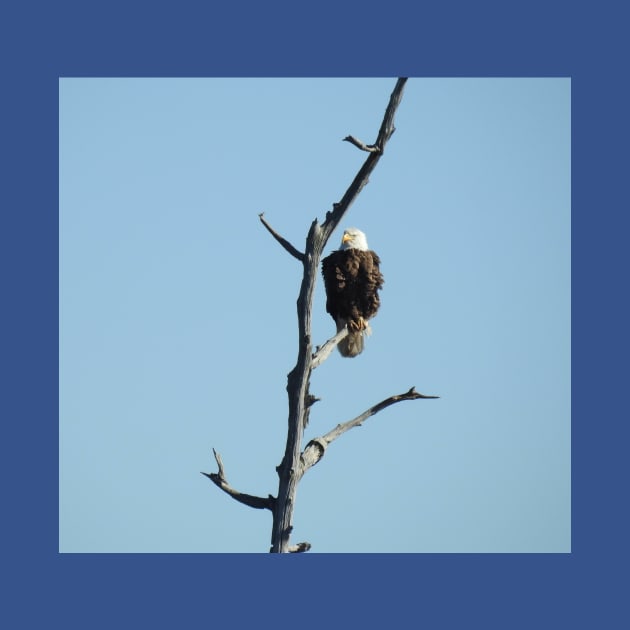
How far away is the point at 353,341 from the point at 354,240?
1021 millimetres

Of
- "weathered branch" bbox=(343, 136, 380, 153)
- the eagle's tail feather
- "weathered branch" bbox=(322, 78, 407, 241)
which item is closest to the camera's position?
"weathered branch" bbox=(343, 136, 380, 153)

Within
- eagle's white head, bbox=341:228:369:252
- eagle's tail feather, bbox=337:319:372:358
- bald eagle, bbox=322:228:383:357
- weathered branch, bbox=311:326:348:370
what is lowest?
weathered branch, bbox=311:326:348:370

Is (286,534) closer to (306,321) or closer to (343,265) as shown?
(306,321)

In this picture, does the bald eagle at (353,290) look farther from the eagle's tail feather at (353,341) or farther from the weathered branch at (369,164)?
the weathered branch at (369,164)

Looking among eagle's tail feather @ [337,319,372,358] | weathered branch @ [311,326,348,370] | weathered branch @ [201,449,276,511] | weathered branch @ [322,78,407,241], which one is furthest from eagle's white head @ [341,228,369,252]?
weathered branch @ [201,449,276,511]

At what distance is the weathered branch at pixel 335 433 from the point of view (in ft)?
28.8

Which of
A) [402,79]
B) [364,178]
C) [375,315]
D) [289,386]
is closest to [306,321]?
[289,386]

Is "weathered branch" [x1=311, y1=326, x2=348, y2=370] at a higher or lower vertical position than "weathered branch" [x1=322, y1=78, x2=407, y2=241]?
lower

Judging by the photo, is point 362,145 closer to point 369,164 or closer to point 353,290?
point 369,164

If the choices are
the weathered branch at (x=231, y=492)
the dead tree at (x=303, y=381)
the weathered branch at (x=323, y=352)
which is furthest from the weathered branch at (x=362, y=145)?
the weathered branch at (x=231, y=492)

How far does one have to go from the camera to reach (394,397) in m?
9.18

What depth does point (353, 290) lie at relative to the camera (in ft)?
38.8

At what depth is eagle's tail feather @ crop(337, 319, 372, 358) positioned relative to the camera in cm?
1188

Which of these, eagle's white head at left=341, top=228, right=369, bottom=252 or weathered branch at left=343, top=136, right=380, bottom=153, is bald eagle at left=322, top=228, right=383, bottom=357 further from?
weathered branch at left=343, top=136, right=380, bottom=153
